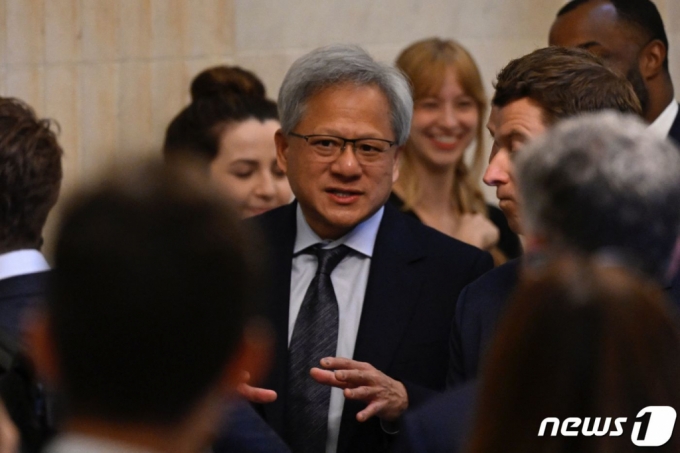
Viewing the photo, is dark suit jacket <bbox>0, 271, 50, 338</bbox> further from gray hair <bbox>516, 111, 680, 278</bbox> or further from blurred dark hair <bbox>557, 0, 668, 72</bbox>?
blurred dark hair <bbox>557, 0, 668, 72</bbox>

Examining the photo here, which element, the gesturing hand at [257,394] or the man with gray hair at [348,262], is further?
the man with gray hair at [348,262]

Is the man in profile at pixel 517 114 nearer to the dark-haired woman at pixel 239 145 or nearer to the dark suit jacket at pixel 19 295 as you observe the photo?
the dark suit jacket at pixel 19 295

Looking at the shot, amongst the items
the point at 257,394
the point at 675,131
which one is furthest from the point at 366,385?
the point at 675,131

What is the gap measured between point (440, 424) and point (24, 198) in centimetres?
167

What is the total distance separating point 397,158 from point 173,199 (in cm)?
212

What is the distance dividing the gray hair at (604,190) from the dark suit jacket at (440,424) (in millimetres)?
344

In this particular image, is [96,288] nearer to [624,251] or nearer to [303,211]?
[624,251]

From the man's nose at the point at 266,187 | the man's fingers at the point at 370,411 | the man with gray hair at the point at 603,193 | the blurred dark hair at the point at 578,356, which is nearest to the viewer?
the blurred dark hair at the point at 578,356

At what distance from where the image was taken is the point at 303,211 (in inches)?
138

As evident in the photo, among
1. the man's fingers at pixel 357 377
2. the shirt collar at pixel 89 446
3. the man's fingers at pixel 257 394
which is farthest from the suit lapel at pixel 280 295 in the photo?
the shirt collar at pixel 89 446

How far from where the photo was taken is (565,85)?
9.54ft

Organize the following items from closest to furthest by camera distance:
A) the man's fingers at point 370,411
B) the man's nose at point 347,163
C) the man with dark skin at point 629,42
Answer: the man's fingers at point 370,411, the man's nose at point 347,163, the man with dark skin at point 629,42

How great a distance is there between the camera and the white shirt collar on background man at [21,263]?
303 centimetres
